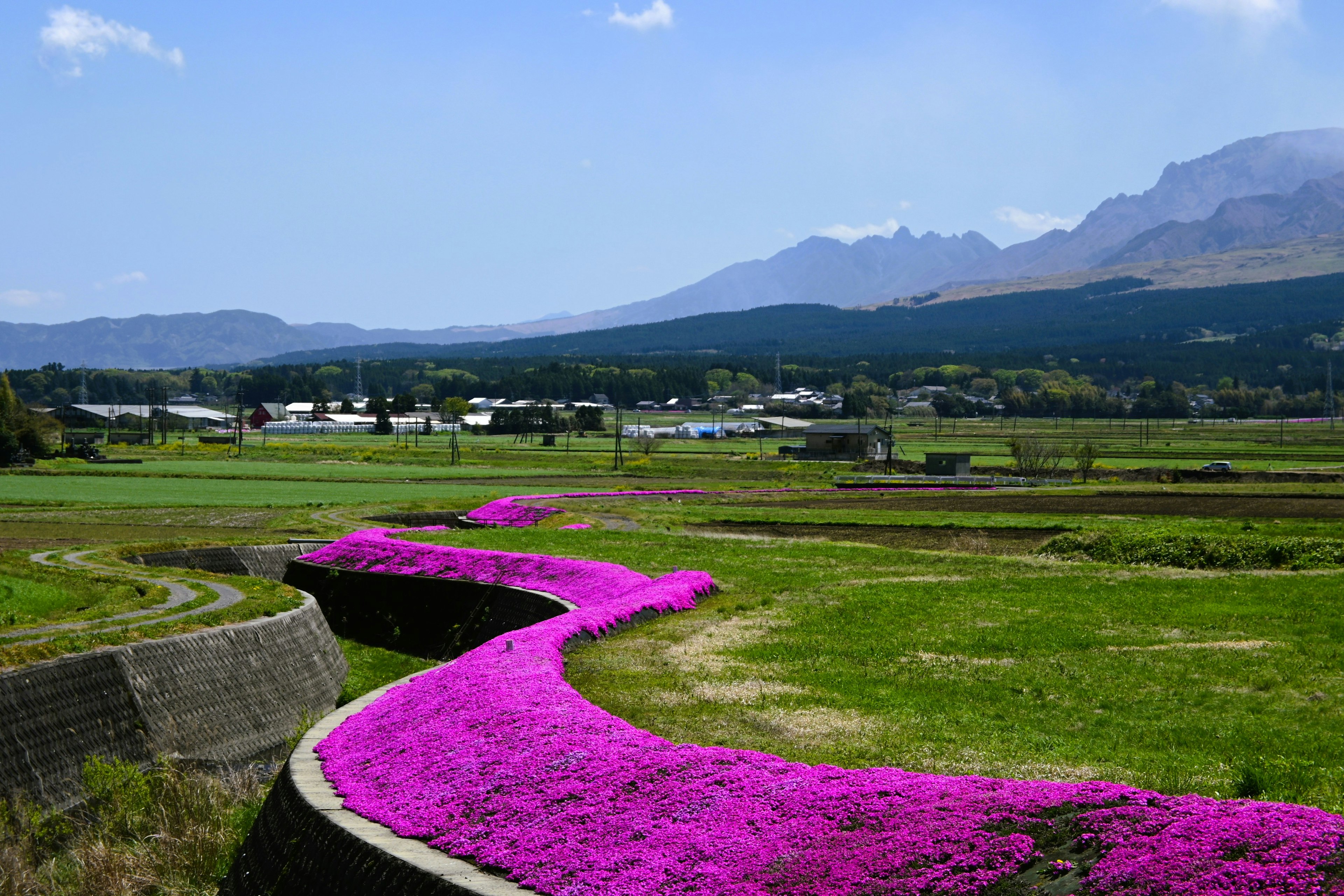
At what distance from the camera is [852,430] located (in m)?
119

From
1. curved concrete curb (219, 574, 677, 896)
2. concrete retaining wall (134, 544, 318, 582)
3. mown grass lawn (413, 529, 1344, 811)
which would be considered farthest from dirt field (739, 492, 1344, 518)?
curved concrete curb (219, 574, 677, 896)

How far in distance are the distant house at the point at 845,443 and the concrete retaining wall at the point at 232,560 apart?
78687 mm

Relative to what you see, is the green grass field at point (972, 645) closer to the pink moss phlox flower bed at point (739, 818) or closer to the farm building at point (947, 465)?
the pink moss phlox flower bed at point (739, 818)

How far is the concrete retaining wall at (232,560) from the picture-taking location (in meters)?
40.2

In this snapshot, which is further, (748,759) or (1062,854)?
(748,759)

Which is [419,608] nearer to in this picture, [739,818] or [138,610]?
[138,610]

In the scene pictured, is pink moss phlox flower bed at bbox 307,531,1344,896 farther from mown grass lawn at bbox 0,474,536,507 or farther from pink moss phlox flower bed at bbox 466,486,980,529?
mown grass lawn at bbox 0,474,536,507

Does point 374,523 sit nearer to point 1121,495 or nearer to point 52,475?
point 1121,495

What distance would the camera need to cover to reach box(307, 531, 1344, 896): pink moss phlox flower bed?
7328mm

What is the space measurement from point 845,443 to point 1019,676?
336ft

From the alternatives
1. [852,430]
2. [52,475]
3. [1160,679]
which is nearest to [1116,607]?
[1160,679]

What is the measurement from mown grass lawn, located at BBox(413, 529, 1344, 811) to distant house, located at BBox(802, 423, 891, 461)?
292 ft

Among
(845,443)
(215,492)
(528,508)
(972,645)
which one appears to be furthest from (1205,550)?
(845,443)

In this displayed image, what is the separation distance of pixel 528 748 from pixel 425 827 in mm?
1632
